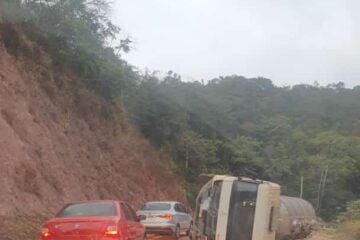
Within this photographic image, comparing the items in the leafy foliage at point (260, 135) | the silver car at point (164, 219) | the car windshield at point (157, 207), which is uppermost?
the leafy foliage at point (260, 135)

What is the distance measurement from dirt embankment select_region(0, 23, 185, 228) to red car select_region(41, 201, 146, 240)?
7.31m

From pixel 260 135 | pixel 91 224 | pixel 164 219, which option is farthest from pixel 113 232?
pixel 260 135

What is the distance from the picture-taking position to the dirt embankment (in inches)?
963

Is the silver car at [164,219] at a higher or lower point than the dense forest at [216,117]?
lower

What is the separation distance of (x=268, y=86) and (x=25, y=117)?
61574 millimetres

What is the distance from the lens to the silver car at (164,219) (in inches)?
960

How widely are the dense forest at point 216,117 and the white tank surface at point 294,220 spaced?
42.6ft

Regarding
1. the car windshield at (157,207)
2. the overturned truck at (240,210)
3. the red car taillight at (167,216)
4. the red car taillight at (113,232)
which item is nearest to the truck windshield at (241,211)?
the overturned truck at (240,210)

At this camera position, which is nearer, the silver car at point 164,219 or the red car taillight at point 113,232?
the red car taillight at point 113,232

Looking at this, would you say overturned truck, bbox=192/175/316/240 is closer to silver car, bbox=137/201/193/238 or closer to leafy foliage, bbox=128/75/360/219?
silver car, bbox=137/201/193/238

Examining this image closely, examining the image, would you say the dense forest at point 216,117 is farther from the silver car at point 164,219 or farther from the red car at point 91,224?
the red car at point 91,224

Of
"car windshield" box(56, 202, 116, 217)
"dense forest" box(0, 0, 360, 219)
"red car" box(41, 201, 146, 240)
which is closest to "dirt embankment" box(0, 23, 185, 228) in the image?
"dense forest" box(0, 0, 360, 219)

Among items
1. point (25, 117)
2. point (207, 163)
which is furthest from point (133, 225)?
point (207, 163)

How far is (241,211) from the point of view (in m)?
19.2
